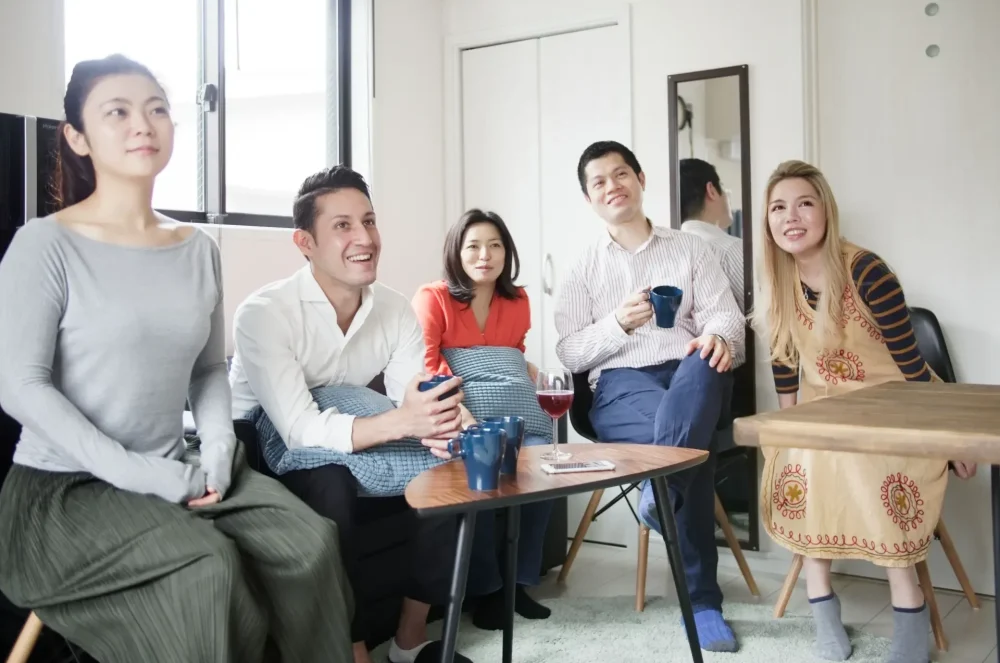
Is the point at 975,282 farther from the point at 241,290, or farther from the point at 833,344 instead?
the point at 241,290

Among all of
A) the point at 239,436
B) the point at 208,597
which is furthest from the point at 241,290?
the point at 208,597

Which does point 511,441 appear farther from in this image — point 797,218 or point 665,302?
point 797,218

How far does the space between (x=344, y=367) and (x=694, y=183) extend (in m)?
1.61

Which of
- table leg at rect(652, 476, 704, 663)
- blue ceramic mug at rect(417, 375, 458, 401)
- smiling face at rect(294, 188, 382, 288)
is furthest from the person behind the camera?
smiling face at rect(294, 188, 382, 288)

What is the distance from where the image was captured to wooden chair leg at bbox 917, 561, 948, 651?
2457 millimetres

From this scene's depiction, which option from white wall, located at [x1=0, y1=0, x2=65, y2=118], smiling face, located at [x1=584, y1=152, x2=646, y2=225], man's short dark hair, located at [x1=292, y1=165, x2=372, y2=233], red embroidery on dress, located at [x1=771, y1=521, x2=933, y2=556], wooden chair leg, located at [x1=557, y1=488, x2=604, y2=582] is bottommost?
wooden chair leg, located at [x1=557, y1=488, x2=604, y2=582]

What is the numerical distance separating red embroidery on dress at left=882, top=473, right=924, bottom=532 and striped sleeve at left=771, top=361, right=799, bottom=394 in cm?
44

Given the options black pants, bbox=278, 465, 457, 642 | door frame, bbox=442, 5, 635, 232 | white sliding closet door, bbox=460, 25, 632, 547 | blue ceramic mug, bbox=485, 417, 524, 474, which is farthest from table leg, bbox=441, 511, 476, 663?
door frame, bbox=442, 5, 635, 232

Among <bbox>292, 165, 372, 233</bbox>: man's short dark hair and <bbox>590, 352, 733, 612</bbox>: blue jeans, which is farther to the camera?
<bbox>590, 352, 733, 612</bbox>: blue jeans

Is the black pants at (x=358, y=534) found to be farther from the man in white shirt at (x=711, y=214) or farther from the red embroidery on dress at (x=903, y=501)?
the man in white shirt at (x=711, y=214)

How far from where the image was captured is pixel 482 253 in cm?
283

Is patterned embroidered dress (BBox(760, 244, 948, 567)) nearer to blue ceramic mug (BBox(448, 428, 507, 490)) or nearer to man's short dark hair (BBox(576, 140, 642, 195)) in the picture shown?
man's short dark hair (BBox(576, 140, 642, 195))

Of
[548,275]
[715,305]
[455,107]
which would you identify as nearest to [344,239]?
[715,305]

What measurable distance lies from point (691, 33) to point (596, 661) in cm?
219
